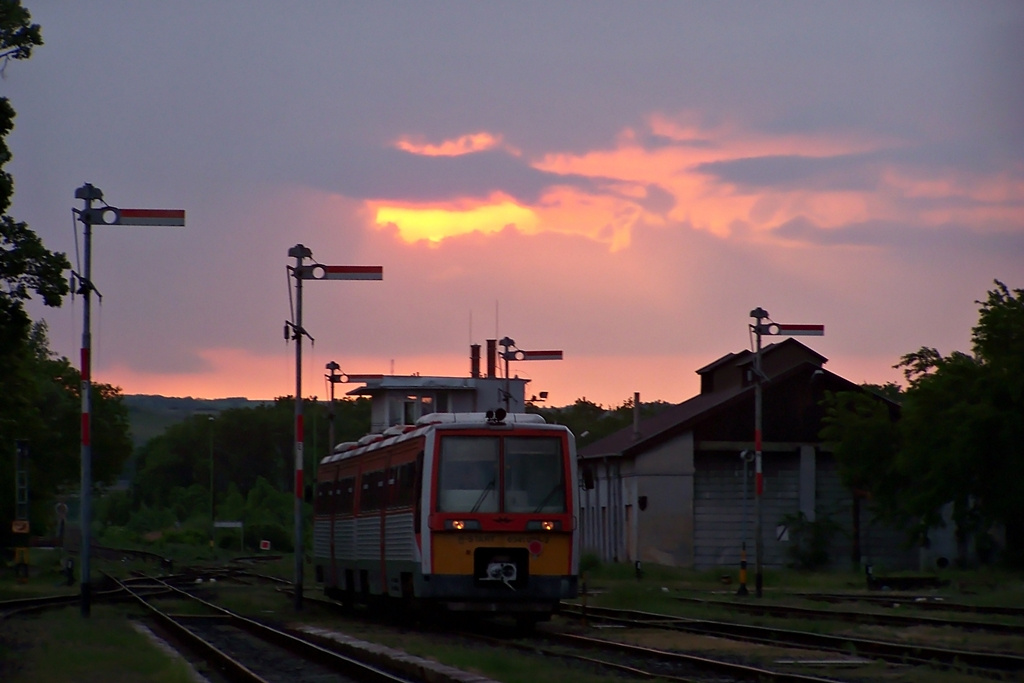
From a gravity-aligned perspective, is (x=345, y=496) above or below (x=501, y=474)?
below

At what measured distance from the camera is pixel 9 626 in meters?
25.6

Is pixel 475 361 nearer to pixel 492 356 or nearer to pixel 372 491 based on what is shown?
pixel 492 356

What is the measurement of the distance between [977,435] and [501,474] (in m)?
27.4

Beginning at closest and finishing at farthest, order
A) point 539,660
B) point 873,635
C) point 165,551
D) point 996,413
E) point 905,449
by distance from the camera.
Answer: point 539,660 → point 873,635 → point 996,413 → point 905,449 → point 165,551

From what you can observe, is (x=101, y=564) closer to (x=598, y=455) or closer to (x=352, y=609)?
(x=598, y=455)

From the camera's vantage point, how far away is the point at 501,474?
77.4 ft

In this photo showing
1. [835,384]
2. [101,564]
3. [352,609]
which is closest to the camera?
[352,609]

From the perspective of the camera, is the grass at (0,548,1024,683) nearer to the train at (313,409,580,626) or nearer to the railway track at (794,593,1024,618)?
the railway track at (794,593,1024,618)

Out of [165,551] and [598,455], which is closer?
[598,455]

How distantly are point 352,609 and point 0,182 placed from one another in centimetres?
1214

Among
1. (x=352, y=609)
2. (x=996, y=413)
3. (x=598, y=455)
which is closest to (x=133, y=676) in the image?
(x=352, y=609)

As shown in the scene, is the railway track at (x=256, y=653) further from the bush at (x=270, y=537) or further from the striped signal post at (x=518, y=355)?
the bush at (x=270, y=537)

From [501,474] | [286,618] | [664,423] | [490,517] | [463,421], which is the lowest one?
[286,618]

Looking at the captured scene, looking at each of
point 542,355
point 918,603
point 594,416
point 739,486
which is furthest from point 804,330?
point 594,416
